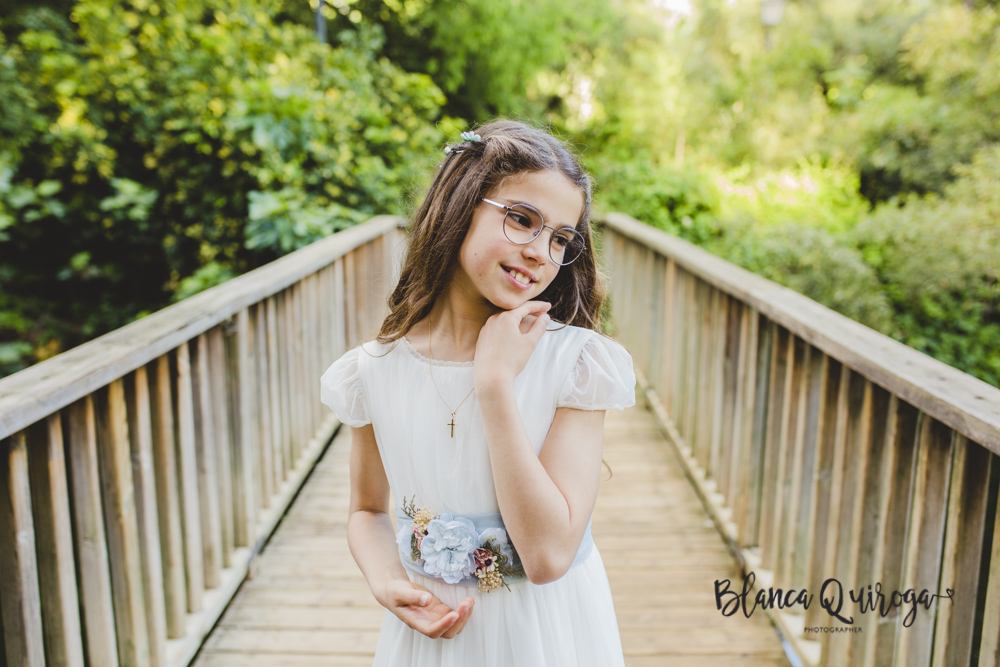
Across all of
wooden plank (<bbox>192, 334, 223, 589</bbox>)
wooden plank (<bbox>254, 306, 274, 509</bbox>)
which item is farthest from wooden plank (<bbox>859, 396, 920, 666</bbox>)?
wooden plank (<bbox>254, 306, 274, 509</bbox>)

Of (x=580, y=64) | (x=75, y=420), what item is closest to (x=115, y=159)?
(x=75, y=420)

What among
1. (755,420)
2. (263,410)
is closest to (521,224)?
(755,420)

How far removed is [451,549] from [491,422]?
237mm

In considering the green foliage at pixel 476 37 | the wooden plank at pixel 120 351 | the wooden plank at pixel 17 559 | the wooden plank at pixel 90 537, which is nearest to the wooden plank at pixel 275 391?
the wooden plank at pixel 120 351

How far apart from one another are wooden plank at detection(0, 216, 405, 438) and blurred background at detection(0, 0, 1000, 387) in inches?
31.6

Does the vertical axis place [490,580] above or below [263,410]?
above

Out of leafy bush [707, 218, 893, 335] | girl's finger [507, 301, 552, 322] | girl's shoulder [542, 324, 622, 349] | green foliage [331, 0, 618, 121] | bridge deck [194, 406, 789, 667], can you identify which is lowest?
bridge deck [194, 406, 789, 667]

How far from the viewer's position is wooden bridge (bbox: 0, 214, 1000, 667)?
4.76 feet

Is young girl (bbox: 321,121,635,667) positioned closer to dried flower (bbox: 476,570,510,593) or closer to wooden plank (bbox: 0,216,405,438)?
dried flower (bbox: 476,570,510,593)

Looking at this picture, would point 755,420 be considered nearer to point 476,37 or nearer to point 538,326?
point 538,326

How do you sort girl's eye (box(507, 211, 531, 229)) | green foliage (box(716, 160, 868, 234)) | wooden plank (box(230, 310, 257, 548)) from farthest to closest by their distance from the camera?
green foliage (box(716, 160, 868, 234)), wooden plank (box(230, 310, 257, 548)), girl's eye (box(507, 211, 531, 229))

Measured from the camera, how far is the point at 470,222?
1177mm

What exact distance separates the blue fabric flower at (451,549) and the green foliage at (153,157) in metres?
3.87

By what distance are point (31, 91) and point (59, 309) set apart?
1.68m
